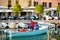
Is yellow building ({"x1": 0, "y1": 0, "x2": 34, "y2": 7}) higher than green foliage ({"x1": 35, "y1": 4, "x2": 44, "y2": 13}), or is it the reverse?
yellow building ({"x1": 0, "y1": 0, "x2": 34, "y2": 7})

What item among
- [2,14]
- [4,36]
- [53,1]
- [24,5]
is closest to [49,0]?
[53,1]

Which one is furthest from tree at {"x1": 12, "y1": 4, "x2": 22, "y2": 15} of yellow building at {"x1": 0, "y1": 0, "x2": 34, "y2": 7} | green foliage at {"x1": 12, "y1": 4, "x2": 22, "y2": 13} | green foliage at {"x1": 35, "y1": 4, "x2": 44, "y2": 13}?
yellow building at {"x1": 0, "y1": 0, "x2": 34, "y2": 7}

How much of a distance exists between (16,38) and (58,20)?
1015 centimetres

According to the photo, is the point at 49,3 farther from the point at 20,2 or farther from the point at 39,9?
the point at 39,9

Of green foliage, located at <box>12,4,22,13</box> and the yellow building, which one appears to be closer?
green foliage, located at <box>12,4,22,13</box>

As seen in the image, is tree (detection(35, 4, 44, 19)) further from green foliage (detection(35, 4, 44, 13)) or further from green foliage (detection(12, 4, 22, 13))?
green foliage (detection(12, 4, 22, 13))

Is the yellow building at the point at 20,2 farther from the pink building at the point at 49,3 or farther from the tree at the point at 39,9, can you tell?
the tree at the point at 39,9

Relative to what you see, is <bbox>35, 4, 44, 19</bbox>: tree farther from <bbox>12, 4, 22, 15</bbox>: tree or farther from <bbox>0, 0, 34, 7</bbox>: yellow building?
<bbox>0, 0, 34, 7</bbox>: yellow building

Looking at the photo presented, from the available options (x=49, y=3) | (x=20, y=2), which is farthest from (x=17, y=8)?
(x=49, y=3)

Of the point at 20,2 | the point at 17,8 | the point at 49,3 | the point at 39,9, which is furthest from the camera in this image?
the point at 49,3

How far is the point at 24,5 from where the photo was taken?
34.1 metres

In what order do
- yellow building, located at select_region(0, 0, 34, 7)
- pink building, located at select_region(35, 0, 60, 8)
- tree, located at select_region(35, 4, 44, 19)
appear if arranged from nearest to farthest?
tree, located at select_region(35, 4, 44, 19), yellow building, located at select_region(0, 0, 34, 7), pink building, located at select_region(35, 0, 60, 8)

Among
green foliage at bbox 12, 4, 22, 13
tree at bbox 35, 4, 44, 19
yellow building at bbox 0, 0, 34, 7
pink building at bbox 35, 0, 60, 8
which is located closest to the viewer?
green foliage at bbox 12, 4, 22, 13

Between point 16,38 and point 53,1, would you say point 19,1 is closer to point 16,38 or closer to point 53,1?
point 53,1
